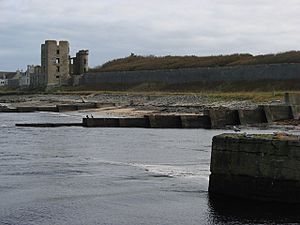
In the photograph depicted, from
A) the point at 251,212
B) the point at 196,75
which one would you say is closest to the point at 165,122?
the point at 251,212

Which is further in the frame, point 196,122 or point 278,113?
point 196,122

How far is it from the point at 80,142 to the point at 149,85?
5766cm

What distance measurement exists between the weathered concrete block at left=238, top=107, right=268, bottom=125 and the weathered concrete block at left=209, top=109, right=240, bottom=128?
1.10ft

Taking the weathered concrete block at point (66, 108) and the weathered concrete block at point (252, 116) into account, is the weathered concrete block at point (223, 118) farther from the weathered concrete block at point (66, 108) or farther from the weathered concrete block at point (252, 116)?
the weathered concrete block at point (66, 108)

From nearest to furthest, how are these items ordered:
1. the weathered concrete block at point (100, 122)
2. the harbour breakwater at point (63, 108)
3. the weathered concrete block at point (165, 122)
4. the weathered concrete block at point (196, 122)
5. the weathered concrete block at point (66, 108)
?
the weathered concrete block at point (196, 122), the weathered concrete block at point (165, 122), the weathered concrete block at point (100, 122), the harbour breakwater at point (63, 108), the weathered concrete block at point (66, 108)

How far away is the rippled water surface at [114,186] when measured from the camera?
14.0 metres

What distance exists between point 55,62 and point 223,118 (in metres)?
68.9

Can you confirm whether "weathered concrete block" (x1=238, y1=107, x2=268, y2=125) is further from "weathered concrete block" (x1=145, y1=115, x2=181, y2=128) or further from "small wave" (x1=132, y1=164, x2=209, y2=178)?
"small wave" (x1=132, y1=164, x2=209, y2=178)

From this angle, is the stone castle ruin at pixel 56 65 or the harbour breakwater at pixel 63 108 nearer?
the harbour breakwater at pixel 63 108

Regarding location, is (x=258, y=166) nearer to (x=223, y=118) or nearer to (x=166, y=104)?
(x=223, y=118)

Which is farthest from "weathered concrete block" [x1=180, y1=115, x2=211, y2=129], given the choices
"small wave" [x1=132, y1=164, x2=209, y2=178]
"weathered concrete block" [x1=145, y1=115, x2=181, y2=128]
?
"small wave" [x1=132, y1=164, x2=209, y2=178]

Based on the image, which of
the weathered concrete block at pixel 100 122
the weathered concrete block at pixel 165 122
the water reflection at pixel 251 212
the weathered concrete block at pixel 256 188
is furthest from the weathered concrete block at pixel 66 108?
the water reflection at pixel 251 212

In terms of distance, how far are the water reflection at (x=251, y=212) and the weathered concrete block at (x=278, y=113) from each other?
27137 millimetres

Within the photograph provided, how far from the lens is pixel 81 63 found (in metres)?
113
